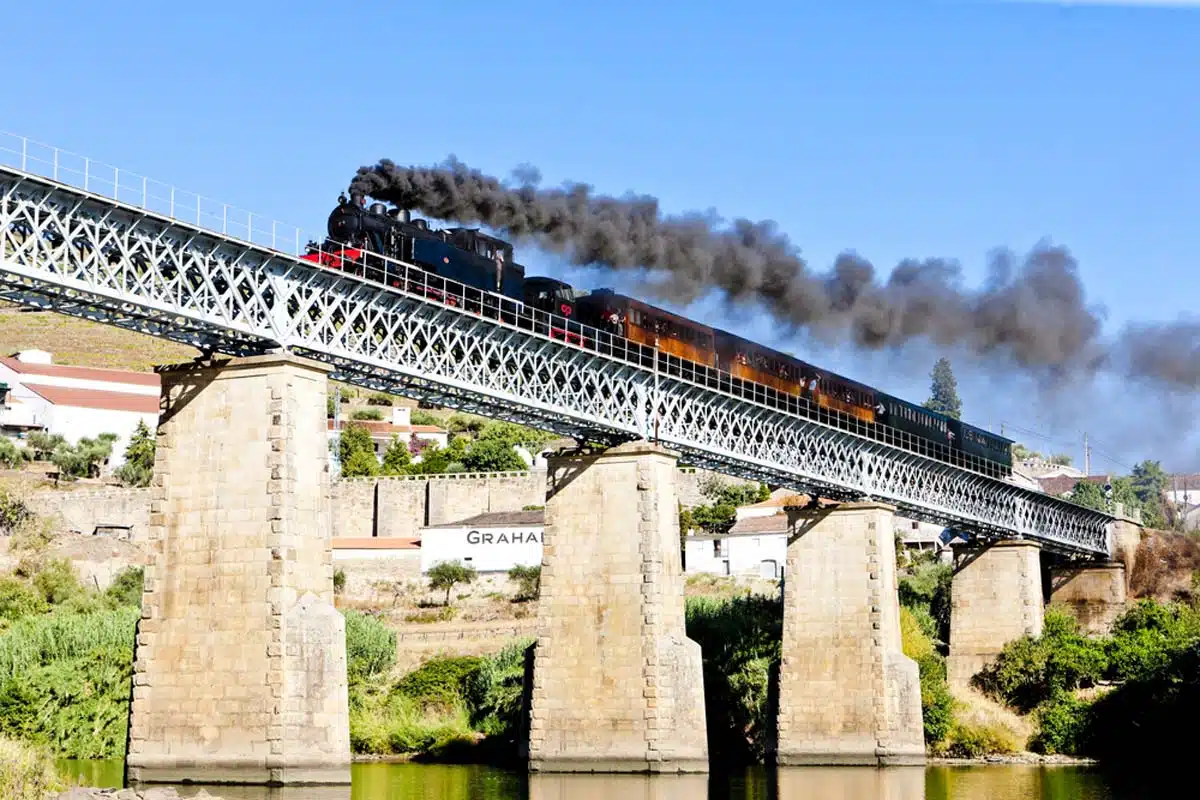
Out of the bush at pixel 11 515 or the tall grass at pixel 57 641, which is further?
the bush at pixel 11 515

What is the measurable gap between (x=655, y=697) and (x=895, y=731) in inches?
556

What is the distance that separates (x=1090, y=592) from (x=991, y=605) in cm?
1588

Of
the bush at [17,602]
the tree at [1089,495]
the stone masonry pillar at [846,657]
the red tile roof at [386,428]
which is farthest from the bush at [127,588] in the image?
the tree at [1089,495]

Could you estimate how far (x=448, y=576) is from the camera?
296 feet

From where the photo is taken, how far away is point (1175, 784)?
172ft

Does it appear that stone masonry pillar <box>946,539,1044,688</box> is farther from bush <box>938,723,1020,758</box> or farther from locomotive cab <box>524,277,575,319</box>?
locomotive cab <box>524,277,575,319</box>

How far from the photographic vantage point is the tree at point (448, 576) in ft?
296

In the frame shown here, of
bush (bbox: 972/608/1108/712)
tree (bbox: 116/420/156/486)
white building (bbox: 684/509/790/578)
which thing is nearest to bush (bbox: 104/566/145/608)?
tree (bbox: 116/420/156/486)

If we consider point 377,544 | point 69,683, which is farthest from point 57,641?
point 377,544

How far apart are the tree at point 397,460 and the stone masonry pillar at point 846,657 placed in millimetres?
62691

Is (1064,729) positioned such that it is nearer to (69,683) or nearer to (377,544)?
(69,683)

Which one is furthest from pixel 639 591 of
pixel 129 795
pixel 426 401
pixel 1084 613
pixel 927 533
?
pixel 927 533

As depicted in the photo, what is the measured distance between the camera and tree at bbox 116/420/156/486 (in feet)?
367

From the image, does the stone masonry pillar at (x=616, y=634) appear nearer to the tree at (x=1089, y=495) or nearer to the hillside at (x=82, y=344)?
the tree at (x=1089, y=495)
